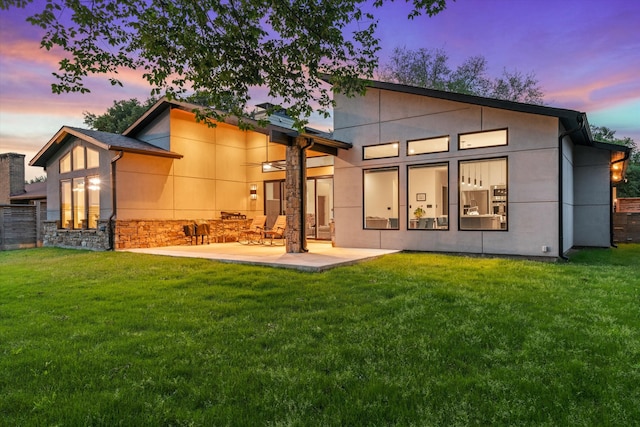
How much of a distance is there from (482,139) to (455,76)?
55.0 ft

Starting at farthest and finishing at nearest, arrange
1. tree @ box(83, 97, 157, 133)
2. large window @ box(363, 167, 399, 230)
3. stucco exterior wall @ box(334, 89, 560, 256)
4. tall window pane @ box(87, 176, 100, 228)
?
tree @ box(83, 97, 157, 133) → tall window pane @ box(87, 176, 100, 228) → large window @ box(363, 167, 399, 230) → stucco exterior wall @ box(334, 89, 560, 256)

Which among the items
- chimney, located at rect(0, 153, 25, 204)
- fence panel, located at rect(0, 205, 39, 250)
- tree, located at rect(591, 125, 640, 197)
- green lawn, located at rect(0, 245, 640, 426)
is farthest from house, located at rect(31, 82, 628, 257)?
tree, located at rect(591, 125, 640, 197)

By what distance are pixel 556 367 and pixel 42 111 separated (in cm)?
1502

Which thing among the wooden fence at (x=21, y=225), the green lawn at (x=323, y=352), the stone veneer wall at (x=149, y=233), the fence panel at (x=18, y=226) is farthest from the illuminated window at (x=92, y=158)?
the green lawn at (x=323, y=352)

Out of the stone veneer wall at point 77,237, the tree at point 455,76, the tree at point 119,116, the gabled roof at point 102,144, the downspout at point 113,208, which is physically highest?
the tree at point 455,76

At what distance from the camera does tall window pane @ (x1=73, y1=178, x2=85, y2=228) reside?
1278 cm

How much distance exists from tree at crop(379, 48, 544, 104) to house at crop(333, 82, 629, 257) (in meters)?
12.5

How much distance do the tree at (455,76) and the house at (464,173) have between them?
41.0 feet

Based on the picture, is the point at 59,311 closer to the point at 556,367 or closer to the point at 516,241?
the point at 556,367

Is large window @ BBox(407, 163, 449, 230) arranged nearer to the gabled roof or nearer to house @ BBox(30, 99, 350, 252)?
house @ BBox(30, 99, 350, 252)

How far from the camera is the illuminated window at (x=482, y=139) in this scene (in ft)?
28.4

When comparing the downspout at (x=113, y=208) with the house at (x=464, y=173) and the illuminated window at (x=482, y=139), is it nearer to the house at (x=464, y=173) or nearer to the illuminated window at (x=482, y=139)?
the house at (x=464, y=173)

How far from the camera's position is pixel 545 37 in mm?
16438

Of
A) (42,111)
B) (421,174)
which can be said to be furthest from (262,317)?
(42,111)
